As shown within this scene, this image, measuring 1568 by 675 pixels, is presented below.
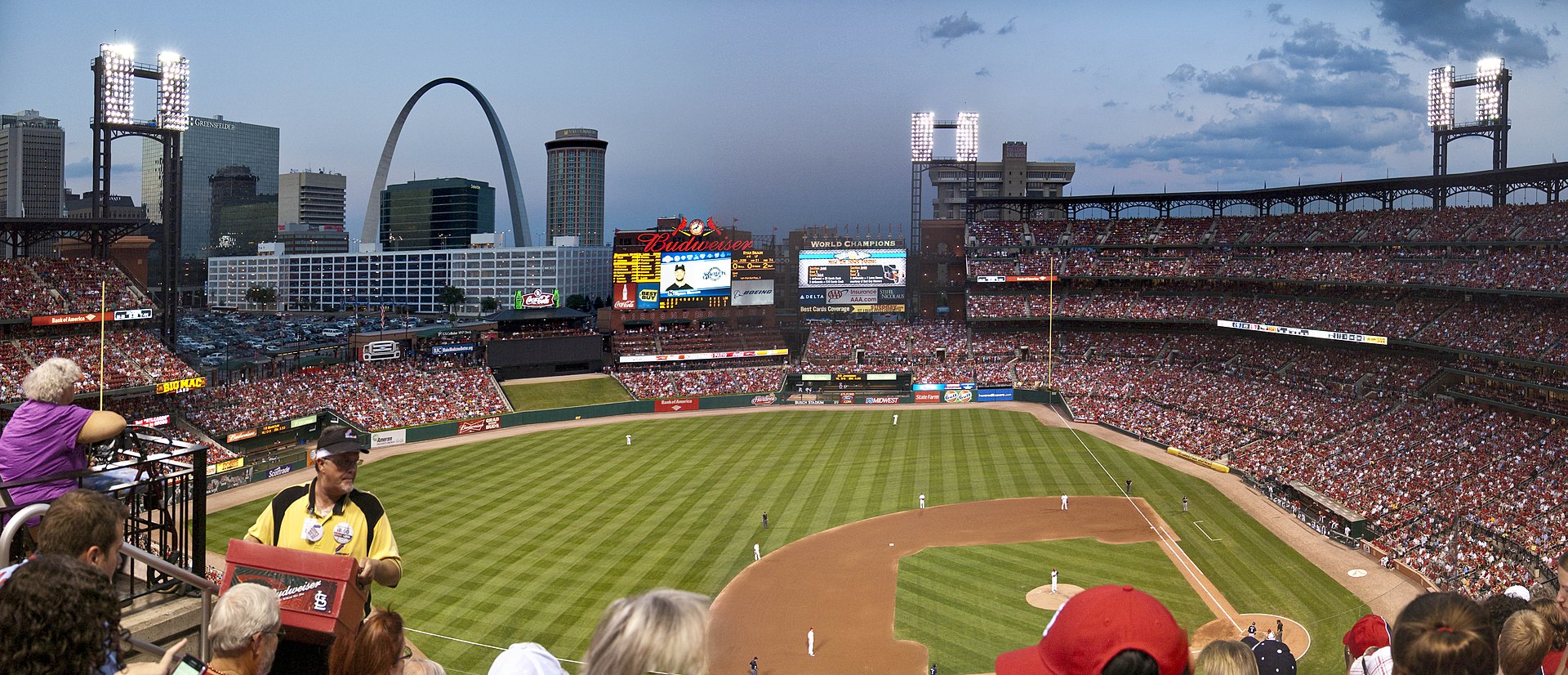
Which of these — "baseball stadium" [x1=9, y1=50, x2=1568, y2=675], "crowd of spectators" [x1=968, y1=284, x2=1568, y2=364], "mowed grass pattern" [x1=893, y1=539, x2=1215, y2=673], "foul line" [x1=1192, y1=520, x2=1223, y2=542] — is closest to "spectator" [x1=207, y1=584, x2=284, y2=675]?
"baseball stadium" [x1=9, y1=50, x2=1568, y2=675]

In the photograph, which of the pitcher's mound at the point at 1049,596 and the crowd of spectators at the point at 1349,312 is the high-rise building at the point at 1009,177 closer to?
the crowd of spectators at the point at 1349,312

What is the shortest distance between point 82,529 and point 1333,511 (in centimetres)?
3838

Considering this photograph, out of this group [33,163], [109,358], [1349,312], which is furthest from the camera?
[33,163]

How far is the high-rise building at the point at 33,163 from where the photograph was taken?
383ft

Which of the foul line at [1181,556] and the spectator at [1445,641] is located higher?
the spectator at [1445,641]

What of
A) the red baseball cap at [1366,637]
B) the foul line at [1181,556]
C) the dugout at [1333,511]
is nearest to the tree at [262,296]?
the foul line at [1181,556]

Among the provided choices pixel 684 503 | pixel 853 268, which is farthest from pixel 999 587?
pixel 853 268

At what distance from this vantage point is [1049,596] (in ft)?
92.9

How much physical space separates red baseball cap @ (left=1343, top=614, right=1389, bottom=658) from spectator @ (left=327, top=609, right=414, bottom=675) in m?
5.74

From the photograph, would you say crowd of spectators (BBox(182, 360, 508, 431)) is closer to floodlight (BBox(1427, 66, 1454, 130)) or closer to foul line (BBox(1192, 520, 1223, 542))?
foul line (BBox(1192, 520, 1223, 542))

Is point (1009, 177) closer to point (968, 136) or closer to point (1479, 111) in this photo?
point (968, 136)

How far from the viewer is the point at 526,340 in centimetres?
6588

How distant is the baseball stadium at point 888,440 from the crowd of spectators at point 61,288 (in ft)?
0.77

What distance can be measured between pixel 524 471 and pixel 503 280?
354 ft
